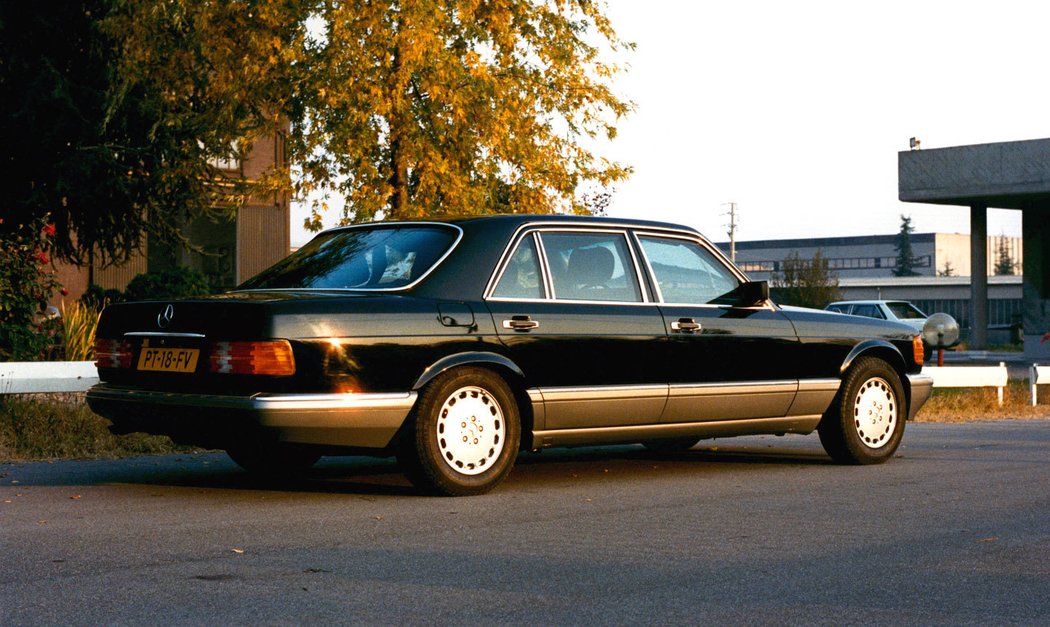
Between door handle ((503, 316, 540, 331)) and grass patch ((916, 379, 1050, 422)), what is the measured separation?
827 centimetres

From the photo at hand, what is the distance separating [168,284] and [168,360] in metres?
17.1

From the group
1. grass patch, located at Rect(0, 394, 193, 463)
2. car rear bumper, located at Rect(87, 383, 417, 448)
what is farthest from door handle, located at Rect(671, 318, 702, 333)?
grass patch, located at Rect(0, 394, 193, 463)

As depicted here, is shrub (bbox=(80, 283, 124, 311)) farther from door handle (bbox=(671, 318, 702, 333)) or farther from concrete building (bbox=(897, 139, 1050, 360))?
concrete building (bbox=(897, 139, 1050, 360))

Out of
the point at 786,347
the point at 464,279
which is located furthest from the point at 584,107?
the point at 464,279

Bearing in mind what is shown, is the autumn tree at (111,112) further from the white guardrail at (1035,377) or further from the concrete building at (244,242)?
the white guardrail at (1035,377)

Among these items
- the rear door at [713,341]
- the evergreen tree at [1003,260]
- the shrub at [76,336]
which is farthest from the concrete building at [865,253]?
the rear door at [713,341]

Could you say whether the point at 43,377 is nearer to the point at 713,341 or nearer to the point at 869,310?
the point at 713,341

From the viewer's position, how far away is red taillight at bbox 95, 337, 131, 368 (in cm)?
805

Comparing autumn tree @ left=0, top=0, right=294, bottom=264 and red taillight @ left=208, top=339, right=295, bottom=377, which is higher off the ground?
autumn tree @ left=0, top=0, right=294, bottom=264

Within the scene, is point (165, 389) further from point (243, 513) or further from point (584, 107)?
point (584, 107)

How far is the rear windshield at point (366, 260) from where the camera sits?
8047mm

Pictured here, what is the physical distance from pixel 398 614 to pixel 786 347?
5214mm

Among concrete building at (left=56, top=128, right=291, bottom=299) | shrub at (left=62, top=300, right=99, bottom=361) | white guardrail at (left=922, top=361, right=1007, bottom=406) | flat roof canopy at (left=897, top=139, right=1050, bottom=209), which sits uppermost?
flat roof canopy at (left=897, top=139, right=1050, bottom=209)

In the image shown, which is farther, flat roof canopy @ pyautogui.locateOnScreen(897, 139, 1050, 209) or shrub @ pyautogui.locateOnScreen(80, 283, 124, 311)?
flat roof canopy @ pyautogui.locateOnScreen(897, 139, 1050, 209)
